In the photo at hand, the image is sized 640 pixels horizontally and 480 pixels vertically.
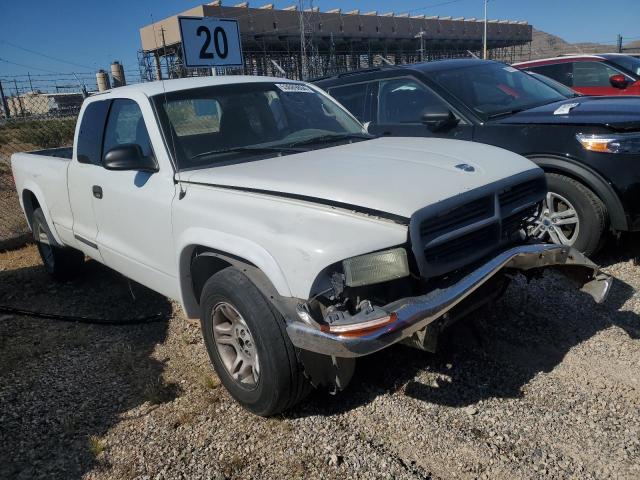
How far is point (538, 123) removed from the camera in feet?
15.8

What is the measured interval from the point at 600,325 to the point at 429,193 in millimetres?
2016

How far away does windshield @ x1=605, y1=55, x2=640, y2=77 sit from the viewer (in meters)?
8.69

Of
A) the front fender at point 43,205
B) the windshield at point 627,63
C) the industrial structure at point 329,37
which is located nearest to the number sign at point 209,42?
the front fender at point 43,205

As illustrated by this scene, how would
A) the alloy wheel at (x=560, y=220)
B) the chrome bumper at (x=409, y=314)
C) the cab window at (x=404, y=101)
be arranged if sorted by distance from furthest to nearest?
the cab window at (x=404, y=101) < the alloy wheel at (x=560, y=220) < the chrome bumper at (x=409, y=314)

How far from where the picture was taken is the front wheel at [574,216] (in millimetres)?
4535

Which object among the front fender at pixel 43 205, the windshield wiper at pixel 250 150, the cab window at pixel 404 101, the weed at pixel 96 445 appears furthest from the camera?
the cab window at pixel 404 101

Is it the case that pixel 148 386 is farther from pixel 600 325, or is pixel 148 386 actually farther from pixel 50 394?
pixel 600 325

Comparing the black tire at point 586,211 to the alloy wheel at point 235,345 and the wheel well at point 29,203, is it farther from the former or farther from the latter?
the wheel well at point 29,203

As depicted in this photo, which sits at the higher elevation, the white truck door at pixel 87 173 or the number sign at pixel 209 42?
the number sign at pixel 209 42

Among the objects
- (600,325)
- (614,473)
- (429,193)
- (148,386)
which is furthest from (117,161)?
(600,325)

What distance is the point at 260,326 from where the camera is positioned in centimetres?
275

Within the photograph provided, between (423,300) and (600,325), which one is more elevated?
(423,300)

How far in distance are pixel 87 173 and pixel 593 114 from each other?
13.8 feet

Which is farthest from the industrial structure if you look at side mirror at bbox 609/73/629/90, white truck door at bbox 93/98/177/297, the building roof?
white truck door at bbox 93/98/177/297
